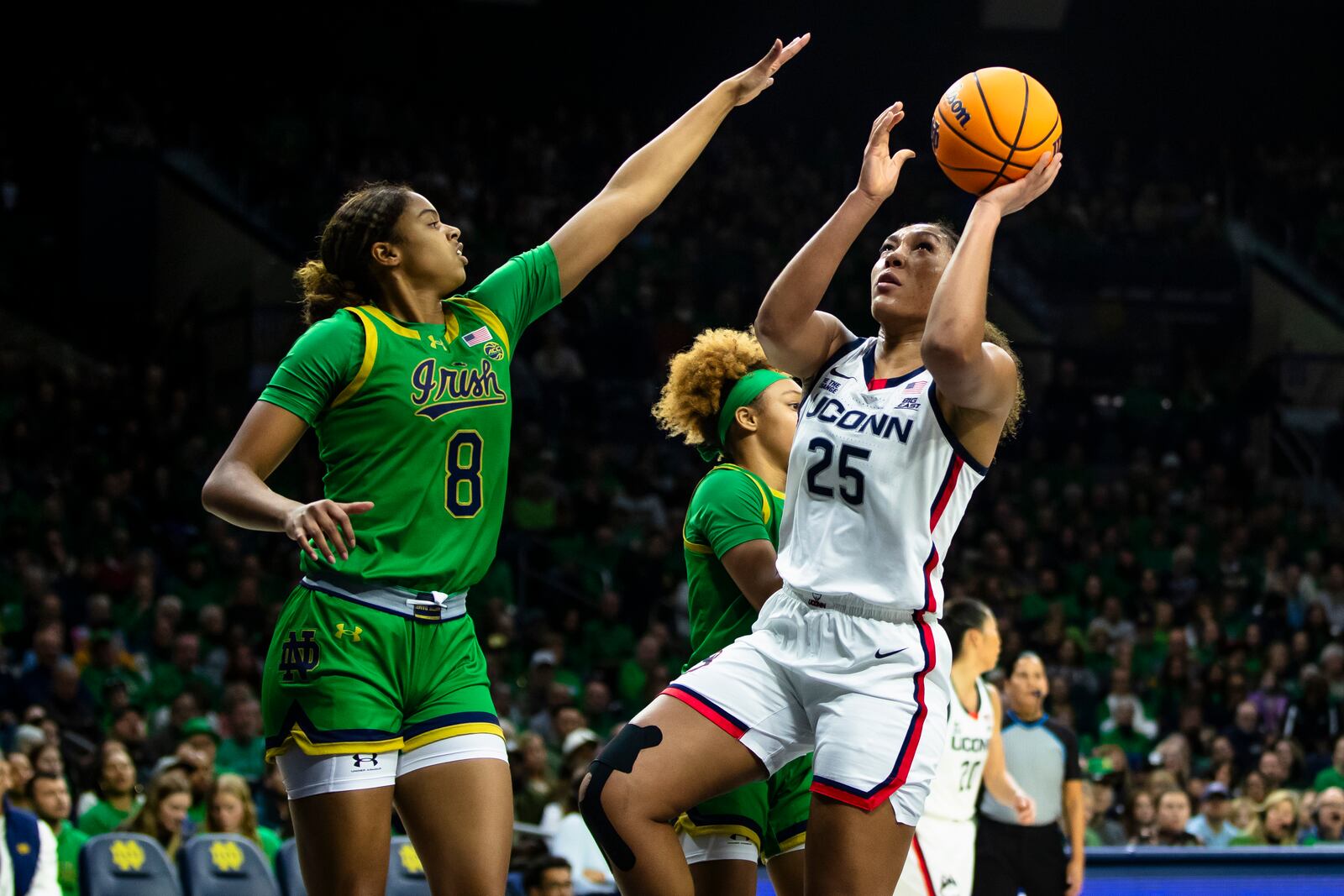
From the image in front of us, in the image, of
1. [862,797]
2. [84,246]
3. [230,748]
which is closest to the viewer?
[862,797]

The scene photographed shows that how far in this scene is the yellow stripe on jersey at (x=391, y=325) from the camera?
11.3 feet

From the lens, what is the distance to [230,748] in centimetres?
947

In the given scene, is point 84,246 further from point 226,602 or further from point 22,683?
point 22,683

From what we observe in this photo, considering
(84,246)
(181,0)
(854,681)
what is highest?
(181,0)

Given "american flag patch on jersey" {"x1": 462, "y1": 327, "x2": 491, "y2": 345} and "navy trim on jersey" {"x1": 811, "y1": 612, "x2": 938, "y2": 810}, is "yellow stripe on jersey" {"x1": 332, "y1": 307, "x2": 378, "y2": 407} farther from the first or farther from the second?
"navy trim on jersey" {"x1": 811, "y1": 612, "x2": 938, "y2": 810}

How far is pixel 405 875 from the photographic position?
7457 mm

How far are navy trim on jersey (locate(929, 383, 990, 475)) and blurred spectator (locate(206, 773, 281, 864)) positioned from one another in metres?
4.98

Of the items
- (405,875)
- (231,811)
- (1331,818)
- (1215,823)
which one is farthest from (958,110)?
(1215,823)

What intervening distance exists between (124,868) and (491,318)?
4.45 m

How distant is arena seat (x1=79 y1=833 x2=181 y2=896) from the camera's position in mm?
6922

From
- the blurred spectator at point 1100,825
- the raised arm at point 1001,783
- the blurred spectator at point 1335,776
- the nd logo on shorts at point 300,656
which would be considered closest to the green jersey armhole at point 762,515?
the nd logo on shorts at point 300,656

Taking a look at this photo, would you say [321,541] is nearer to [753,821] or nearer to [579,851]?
[753,821]

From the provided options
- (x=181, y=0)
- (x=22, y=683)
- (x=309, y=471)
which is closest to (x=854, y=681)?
(x=22, y=683)

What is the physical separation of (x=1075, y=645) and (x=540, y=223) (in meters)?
7.85
